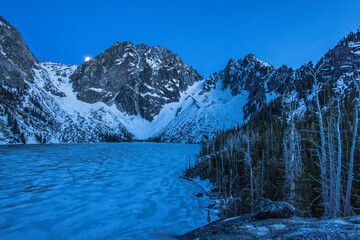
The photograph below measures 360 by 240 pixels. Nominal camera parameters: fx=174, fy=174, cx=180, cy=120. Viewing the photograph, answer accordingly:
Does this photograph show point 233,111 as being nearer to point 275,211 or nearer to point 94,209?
point 94,209

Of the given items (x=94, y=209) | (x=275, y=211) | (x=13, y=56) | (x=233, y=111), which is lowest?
(x=94, y=209)

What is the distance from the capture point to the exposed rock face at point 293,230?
292cm

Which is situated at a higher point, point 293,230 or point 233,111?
point 233,111

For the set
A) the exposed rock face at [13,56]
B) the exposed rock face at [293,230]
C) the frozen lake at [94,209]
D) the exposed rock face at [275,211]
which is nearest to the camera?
the exposed rock face at [293,230]

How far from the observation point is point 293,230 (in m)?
3.76

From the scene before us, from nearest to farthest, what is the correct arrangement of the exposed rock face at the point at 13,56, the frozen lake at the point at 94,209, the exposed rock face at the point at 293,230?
the exposed rock face at the point at 293,230 → the frozen lake at the point at 94,209 → the exposed rock face at the point at 13,56

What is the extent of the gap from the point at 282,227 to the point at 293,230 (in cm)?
244

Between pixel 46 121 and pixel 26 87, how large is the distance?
3252cm

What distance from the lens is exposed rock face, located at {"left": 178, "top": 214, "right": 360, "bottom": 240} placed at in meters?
2.92

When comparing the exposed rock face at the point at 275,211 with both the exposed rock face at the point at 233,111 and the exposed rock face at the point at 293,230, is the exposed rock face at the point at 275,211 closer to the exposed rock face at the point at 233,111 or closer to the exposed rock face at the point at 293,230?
the exposed rock face at the point at 293,230

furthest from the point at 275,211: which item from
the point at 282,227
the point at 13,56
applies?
the point at 13,56

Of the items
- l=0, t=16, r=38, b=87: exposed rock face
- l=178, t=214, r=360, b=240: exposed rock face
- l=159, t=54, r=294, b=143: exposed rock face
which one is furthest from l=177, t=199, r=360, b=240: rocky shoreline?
l=0, t=16, r=38, b=87: exposed rock face

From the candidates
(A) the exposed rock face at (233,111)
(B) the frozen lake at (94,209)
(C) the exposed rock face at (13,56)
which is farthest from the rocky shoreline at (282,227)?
(C) the exposed rock face at (13,56)

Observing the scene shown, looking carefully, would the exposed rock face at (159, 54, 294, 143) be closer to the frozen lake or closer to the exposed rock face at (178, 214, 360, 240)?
the frozen lake
